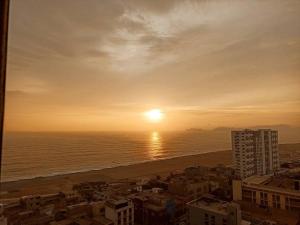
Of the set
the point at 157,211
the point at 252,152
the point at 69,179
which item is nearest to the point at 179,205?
the point at 157,211

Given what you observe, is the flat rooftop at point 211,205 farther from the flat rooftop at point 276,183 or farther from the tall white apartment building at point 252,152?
the tall white apartment building at point 252,152

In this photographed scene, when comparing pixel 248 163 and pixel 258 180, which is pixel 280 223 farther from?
pixel 248 163

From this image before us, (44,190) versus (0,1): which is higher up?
(0,1)

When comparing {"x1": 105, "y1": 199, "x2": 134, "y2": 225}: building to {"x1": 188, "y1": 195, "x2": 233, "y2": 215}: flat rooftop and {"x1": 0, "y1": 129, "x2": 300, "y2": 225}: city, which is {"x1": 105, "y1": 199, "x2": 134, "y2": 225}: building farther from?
{"x1": 188, "y1": 195, "x2": 233, "y2": 215}: flat rooftop

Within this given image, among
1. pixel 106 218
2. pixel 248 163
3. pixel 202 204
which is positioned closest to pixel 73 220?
pixel 106 218

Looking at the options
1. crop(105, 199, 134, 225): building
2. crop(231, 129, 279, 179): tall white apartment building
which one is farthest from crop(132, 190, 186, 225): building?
crop(231, 129, 279, 179): tall white apartment building

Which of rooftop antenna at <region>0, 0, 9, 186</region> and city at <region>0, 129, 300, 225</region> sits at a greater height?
rooftop antenna at <region>0, 0, 9, 186</region>
